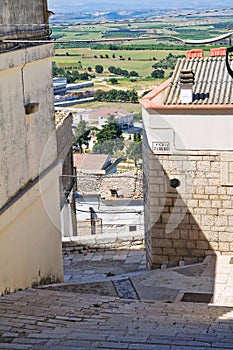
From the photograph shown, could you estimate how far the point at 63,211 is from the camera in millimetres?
17766

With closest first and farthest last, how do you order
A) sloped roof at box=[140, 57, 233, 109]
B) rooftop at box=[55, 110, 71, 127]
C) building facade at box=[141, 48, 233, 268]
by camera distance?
building facade at box=[141, 48, 233, 268]
sloped roof at box=[140, 57, 233, 109]
rooftop at box=[55, 110, 71, 127]

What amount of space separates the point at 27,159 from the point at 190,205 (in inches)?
149

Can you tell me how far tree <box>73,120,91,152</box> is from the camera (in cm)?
5204

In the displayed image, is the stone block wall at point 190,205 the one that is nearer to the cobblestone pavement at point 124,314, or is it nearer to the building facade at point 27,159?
the cobblestone pavement at point 124,314

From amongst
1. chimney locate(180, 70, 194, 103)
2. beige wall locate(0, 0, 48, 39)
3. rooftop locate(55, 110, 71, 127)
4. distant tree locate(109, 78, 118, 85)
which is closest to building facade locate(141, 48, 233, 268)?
chimney locate(180, 70, 194, 103)

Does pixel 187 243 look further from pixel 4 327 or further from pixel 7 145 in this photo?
pixel 4 327

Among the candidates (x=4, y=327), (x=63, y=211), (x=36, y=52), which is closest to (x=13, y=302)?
(x=4, y=327)

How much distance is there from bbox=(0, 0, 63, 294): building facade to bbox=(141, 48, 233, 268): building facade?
77.2 inches

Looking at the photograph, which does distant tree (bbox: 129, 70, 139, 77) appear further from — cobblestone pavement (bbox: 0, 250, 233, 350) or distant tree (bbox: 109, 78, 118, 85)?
cobblestone pavement (bbox: 0, 250, 233, 350)

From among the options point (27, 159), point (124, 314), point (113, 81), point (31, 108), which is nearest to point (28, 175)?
point (27, 159)

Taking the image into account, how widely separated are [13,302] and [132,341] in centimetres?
309

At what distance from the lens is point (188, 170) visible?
39.2 ft

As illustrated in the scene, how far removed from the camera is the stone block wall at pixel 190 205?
11.9 metres

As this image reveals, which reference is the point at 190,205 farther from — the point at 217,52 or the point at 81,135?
the point at 81,135
